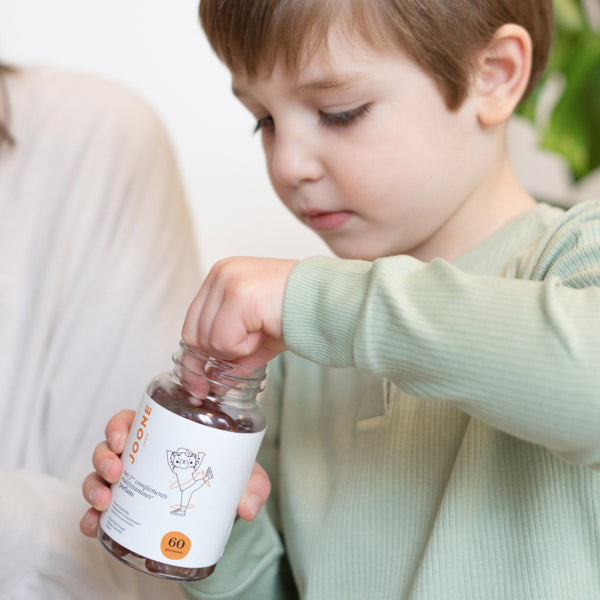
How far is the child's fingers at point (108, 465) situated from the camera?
0.65 meters

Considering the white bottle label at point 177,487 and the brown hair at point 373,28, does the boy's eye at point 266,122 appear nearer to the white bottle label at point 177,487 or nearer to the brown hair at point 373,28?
the brown hair at point 373,28

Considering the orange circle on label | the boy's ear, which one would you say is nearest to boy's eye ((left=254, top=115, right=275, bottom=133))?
the boy's ear

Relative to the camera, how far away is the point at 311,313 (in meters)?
0.62

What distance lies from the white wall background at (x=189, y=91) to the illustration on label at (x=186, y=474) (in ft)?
3.76

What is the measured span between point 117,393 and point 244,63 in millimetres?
571

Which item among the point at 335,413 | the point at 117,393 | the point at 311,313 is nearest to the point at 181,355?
the point at 311,313

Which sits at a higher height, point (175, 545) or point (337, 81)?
point (337, 81)

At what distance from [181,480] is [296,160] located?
14.3 inches

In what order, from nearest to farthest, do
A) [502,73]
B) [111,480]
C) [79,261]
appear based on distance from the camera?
1. [111,480]
2. [502,73]
3. [79,261]

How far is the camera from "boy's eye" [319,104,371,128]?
2.57 feet

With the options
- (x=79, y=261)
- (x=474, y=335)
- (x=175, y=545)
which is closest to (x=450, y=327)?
(x=474, y=335)

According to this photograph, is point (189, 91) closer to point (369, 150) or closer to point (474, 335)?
point (369, 150)

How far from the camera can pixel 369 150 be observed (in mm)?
795

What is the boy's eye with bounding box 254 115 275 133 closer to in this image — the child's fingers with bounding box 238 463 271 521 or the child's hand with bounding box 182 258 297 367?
the child's hand with bounding box 182 258 297 367
